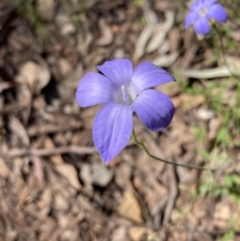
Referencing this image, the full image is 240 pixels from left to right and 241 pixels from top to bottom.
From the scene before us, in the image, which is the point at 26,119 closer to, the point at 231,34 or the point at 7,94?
the point at 7,94

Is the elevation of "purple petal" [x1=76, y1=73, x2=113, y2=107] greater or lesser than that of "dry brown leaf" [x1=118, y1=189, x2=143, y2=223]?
greater

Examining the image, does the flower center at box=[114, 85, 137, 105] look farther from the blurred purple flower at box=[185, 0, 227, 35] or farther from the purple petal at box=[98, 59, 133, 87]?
the blurred purple flower at box=[185, 0, 227, 35]

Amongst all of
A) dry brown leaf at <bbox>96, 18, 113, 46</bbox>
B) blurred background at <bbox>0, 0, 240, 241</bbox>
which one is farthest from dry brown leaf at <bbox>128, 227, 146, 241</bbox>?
dry brown leaf at <bbox>96, 18, 113, 46</bbox>

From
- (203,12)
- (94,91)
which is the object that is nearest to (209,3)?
(203,12)

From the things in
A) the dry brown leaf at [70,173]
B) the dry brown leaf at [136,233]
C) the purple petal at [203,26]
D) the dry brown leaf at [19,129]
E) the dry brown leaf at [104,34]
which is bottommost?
the dry brown leaf at [136,233]

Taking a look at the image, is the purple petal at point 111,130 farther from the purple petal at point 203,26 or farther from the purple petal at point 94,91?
the purple petal at point 203,26

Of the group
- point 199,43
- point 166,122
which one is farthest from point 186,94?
point 166,122

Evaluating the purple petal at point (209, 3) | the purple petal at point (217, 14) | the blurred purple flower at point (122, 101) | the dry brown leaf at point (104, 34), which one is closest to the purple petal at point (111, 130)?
the blurred purple flower at point (122, 101)
